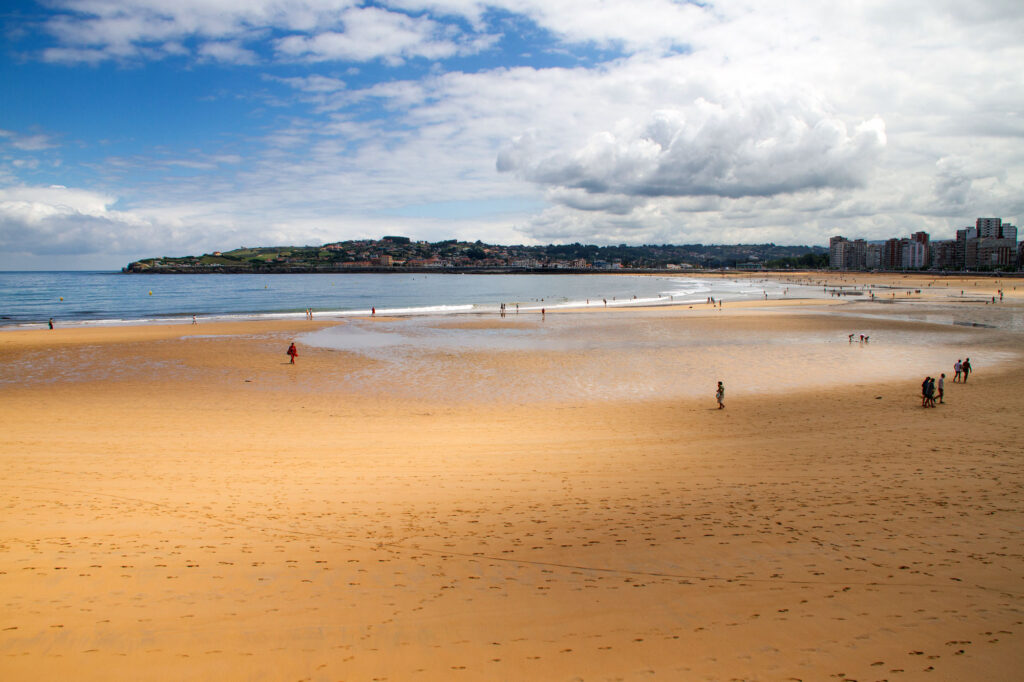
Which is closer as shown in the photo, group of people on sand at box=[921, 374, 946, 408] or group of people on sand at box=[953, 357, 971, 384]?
group of people on sand at box=[921, 374, 946, 408]

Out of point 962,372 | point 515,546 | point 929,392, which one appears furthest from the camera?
point 962,372

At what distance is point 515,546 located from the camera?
733 centimetres

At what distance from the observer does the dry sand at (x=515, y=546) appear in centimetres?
503

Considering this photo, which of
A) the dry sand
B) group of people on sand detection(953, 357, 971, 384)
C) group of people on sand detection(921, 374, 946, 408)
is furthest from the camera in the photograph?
group of people on sand detection(953, 357, 971, 384)

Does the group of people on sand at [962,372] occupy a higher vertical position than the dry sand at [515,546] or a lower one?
higher

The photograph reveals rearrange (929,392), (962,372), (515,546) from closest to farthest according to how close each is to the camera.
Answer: (515,546)
(929,392)
(962,372)

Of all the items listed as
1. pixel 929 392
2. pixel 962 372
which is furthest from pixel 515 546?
pixel 962 372

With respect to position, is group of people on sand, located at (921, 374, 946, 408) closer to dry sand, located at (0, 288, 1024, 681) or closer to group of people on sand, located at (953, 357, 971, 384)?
dry sand, located at (0, 288, 1024, 681)

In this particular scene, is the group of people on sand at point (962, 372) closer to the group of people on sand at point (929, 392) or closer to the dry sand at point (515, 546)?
the dry sand at point (515, 546)

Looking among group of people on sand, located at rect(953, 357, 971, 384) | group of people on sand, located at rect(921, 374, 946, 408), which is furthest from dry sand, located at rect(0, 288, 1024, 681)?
group of people on sand, located at rect(953, 357, 971, 384)

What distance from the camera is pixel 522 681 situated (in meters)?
4.66

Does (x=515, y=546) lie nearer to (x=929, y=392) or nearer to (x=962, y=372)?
(x=929, y=392)

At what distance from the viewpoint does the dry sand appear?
503 centimetres

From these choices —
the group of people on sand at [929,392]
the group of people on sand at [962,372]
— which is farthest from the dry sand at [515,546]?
the group of people on sand at [962,372]
